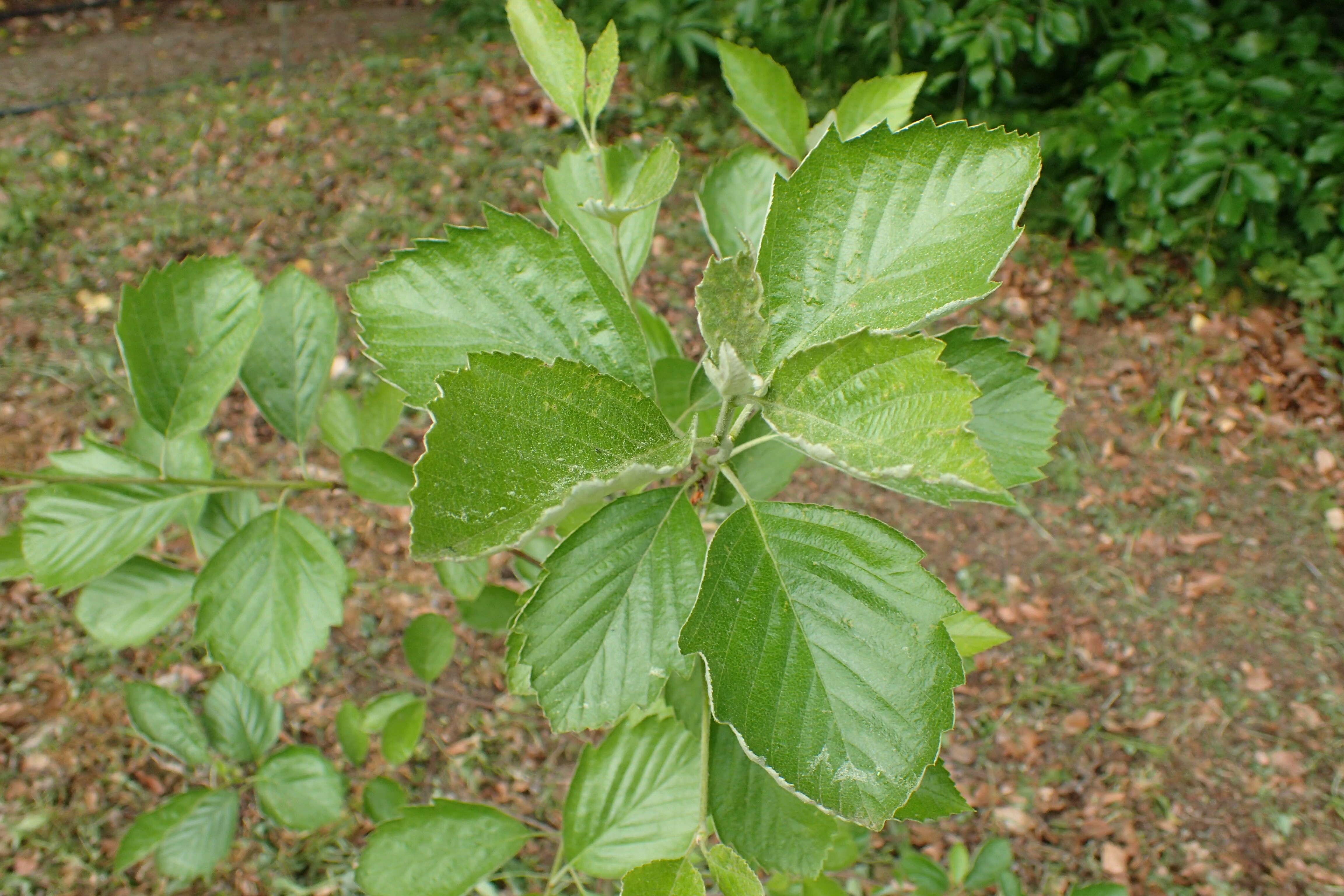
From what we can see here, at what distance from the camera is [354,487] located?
895 millimetres

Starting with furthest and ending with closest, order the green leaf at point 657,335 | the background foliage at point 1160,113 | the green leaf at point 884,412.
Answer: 1. the background foliage at point 1160,113
2. the green leaf at point 657,335
3. the green leaf at point 884,412


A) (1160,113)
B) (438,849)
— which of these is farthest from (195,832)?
(1160,113)

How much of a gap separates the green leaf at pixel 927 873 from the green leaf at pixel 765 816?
71cm

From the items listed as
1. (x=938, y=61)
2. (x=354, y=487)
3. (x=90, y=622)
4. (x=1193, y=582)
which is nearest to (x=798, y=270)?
(x=354, y=487)

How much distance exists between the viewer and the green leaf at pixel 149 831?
1.25 meters

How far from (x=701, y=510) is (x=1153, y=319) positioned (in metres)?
2.93

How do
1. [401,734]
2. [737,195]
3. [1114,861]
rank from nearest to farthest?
[737,195] < [401,734] < [1114,861]

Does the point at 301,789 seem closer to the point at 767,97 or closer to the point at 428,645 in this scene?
the point at 428,645

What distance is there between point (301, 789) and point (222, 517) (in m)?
0.54

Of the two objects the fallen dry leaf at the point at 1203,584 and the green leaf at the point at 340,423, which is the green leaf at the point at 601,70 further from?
the fallen dry leaf at the point at 1203,584

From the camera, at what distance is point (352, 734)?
4.38 feet

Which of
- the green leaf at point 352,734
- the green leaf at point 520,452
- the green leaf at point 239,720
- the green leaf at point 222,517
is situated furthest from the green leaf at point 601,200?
the green leaf at point 239,720

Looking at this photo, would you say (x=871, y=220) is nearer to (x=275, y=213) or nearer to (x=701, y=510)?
(x=701, y=510)

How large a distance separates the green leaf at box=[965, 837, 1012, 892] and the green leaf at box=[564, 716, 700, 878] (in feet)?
2.54
